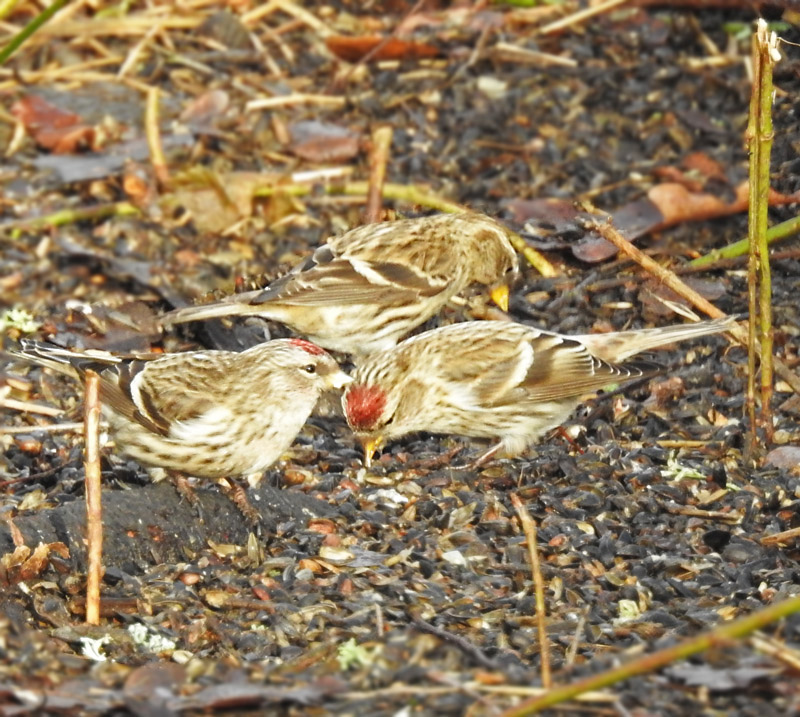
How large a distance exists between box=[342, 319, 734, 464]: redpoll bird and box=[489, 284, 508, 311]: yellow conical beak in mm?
557

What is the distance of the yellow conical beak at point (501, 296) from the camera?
6891 millimetres

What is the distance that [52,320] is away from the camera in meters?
6.93

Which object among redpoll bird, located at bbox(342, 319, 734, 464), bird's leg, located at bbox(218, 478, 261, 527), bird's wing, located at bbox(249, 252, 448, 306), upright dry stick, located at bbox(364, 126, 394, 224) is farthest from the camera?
upright dry stick, located at bbox(364, 126, 394, 224)

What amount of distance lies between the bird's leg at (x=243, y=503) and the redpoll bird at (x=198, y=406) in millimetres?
77

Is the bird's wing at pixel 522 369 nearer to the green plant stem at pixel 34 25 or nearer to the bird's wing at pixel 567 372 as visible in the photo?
the bird's wing at pixel 567 372

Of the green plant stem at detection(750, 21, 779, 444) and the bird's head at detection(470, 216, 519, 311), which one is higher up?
the green plant stem at detection(750, 21, 779, 444)

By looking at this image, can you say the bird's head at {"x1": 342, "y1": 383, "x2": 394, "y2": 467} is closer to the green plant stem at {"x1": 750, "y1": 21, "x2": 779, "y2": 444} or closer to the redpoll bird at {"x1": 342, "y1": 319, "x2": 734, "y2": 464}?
the redpoll bird at {"x1": 342, "y1": 319, "x2": 734, "y2": 464}

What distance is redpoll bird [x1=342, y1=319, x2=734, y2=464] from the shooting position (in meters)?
5.88

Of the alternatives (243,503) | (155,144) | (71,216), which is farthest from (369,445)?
(155,144)

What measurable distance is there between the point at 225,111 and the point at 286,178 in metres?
0.91

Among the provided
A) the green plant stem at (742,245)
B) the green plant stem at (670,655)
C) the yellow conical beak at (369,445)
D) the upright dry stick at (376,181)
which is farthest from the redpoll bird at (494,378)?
the green plant stem at (670,655)

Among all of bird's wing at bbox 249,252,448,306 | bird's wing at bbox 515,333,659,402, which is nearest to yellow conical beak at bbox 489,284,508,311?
bird's wing at bbox 249,252,448,306

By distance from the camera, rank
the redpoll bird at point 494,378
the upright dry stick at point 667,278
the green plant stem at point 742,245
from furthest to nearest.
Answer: the green plant stem at point 742,245 → the redpoll bird at point 494,378 → the upright dry stick at point 667,278

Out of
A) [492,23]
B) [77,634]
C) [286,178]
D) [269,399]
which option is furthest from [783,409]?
[492,23]
